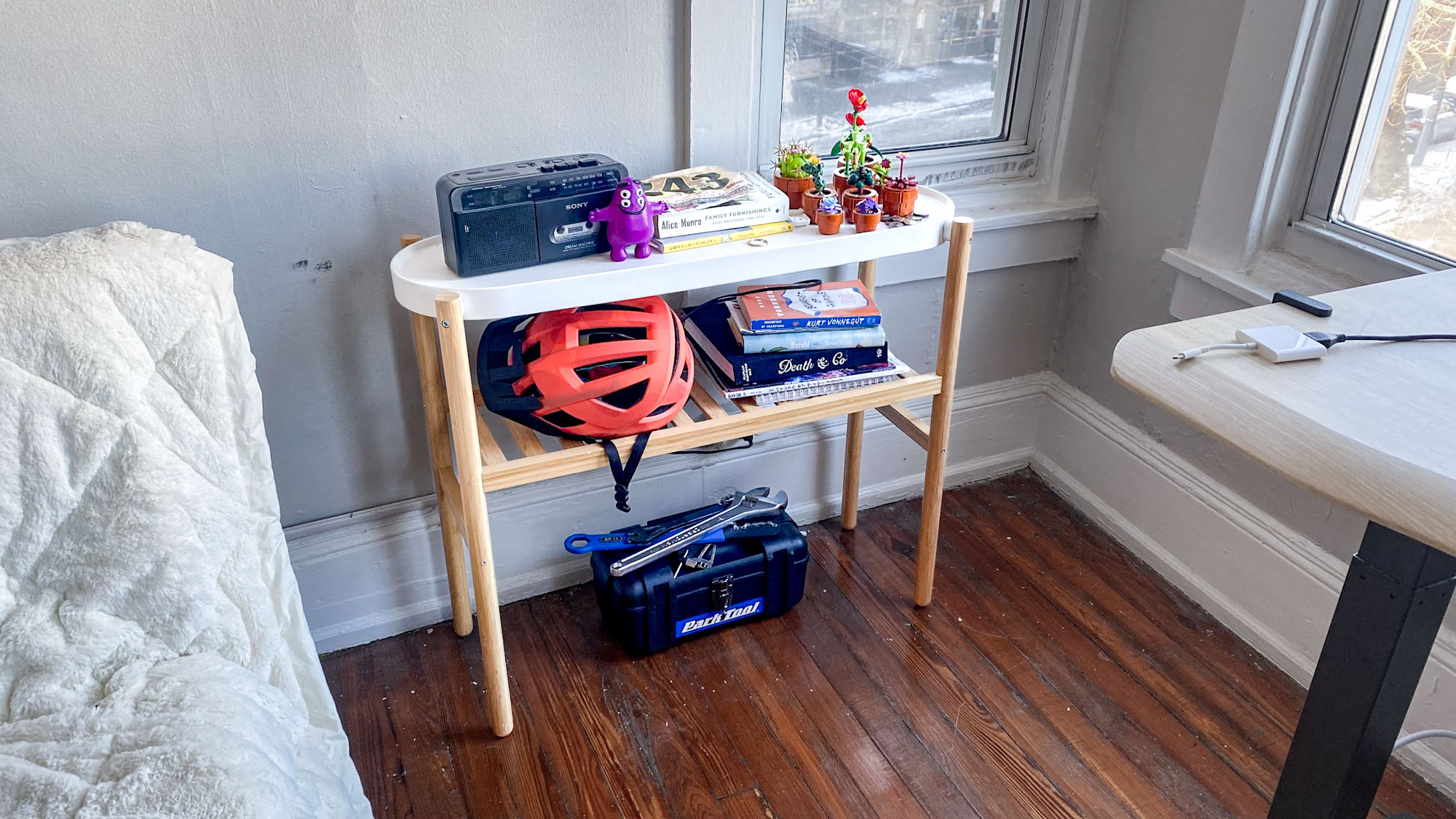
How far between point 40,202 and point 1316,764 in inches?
68.1

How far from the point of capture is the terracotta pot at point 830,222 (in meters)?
1.54

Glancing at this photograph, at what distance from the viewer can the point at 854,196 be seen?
1.58 m

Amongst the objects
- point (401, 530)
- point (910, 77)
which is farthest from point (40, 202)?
point (910, 77)

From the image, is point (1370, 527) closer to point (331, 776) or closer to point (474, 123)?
point (331, 776)

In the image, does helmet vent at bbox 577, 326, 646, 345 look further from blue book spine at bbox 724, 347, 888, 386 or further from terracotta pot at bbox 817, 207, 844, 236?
terracotta pot at bbox 817, 207, 844, 236

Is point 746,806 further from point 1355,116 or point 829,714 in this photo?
point 1355,116

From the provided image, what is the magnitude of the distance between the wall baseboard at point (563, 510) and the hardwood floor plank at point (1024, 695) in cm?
16

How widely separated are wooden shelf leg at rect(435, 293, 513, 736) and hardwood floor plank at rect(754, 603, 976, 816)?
513 millimetres

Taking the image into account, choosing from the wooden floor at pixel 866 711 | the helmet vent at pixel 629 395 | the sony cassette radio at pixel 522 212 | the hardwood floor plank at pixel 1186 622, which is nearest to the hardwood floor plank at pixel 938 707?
the wooden floor at pixel 866 711

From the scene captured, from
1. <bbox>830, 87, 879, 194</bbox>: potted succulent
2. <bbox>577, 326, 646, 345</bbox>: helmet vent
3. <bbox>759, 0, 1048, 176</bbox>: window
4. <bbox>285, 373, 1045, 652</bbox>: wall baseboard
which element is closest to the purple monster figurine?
<bbox>577, 326, 646, 345</bbox>: helmet vent

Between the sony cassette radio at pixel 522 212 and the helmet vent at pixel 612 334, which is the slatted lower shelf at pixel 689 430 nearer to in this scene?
the helmet vent at pixel 612 334

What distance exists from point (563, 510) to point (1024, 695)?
34.8 inches

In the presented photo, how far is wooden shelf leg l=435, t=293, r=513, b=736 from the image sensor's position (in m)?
1.31

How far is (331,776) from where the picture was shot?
3.91 feet
